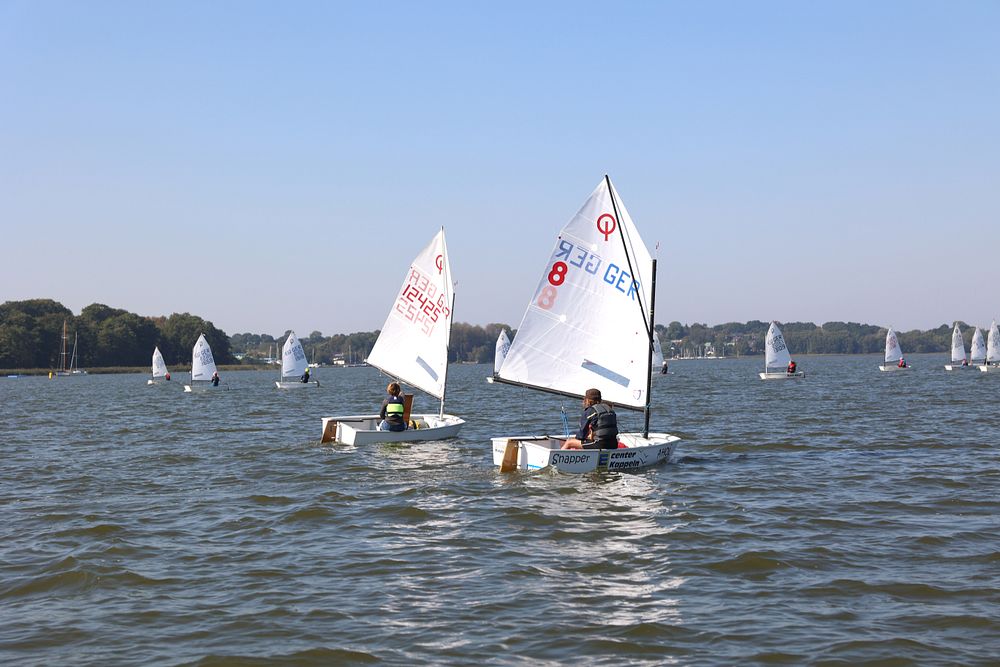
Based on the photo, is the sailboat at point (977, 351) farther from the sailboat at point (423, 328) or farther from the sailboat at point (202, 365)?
the sailboat at point (423, 328)

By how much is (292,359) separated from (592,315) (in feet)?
198

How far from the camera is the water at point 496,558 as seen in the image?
891cm

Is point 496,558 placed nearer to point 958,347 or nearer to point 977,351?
point 977,351

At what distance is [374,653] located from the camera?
8.63m

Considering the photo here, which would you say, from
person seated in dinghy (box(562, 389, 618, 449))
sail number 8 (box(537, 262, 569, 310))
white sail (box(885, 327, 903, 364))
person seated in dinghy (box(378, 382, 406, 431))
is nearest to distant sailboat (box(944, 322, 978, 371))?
white sail (box(885, 327, 903, 364))

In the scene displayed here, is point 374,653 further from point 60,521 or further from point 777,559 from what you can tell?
point 60,521

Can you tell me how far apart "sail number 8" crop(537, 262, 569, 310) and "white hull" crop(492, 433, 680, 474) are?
3.11m

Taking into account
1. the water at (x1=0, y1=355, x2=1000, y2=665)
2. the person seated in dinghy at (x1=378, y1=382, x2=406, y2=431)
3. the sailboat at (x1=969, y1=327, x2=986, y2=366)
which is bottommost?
the water at (x1=0, y1=355, x2=1000, y2=665)

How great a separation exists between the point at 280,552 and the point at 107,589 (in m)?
2.43

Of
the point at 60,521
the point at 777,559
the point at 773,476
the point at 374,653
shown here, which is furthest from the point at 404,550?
the point at 773,476

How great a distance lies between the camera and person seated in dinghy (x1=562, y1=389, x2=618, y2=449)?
19.3 metres

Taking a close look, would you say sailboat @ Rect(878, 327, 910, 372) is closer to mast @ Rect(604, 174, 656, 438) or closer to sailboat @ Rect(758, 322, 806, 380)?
sailboat @ Rect(758, 322, 806, 380)

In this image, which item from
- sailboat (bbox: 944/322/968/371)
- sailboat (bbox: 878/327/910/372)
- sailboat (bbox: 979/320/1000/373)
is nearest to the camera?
sailboat (bbox: 979/320/1000/373)

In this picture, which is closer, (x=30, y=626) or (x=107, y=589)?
(x=30, y=626)
